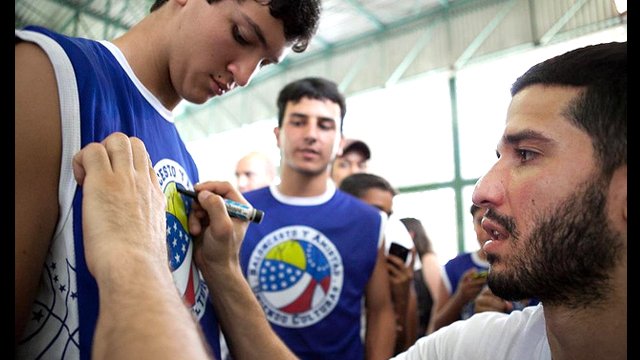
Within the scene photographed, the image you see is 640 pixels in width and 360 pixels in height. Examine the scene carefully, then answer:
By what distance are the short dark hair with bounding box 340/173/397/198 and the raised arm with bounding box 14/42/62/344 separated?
2.40 metres

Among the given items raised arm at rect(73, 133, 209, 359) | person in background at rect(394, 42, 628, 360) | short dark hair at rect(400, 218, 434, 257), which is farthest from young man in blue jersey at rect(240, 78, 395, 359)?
short dark hair at rect(400, 218, 434, 257)

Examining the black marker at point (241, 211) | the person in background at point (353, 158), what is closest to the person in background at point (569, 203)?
the black marker at point (241, 211)

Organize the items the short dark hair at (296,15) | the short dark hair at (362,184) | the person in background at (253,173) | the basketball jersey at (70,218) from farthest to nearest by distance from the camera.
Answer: the person in background at (253,173) → the short dark hair at (362,184) → the short dark hair at (296,15) → the basketball jersey at (70,218)

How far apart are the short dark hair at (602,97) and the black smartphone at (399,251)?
122 cm

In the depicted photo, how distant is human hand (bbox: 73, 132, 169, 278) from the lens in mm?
684

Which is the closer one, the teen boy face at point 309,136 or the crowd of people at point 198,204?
the crowd of people at point 198,204

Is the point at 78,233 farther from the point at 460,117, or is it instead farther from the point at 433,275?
the point at 460,117

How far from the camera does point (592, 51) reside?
3.85 ft

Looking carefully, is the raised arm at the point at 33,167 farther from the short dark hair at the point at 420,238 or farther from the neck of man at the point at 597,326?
the short dark hair at the point at 420,238

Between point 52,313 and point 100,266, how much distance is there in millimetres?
276

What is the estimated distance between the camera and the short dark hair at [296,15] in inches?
46.5

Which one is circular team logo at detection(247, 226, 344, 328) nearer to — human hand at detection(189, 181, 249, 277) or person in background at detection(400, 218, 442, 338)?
human hand at detection(189, 181, 249, 277)

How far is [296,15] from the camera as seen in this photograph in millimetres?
1220

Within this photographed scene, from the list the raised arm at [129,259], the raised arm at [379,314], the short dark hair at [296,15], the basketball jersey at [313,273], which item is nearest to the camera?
the raised arm at [129,259]
